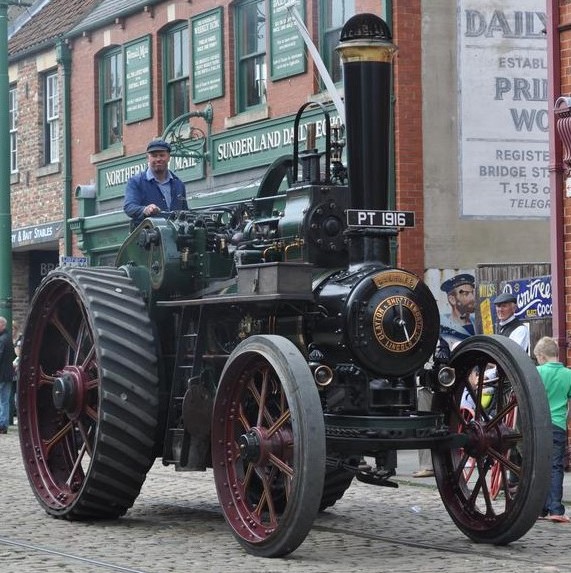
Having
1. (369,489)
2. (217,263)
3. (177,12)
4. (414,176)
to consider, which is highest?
(177,12)

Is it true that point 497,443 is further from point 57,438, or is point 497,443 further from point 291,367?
point 57,438

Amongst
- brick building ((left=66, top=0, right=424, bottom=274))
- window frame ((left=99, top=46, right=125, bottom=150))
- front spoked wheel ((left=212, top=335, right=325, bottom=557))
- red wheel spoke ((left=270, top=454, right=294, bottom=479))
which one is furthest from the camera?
window frame ((left=99, top=46, right=125, bottom=150))

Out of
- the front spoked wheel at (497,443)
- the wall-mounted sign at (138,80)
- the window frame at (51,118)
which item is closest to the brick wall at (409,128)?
the wall-mounted sign at (138,80)

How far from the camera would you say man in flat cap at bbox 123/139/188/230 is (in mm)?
10945

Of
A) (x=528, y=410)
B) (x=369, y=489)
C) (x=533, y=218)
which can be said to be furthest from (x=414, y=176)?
(x=528, y=410)

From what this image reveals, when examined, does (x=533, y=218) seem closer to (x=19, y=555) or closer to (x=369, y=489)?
(x=369, y=489)

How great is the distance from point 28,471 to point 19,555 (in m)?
1.99

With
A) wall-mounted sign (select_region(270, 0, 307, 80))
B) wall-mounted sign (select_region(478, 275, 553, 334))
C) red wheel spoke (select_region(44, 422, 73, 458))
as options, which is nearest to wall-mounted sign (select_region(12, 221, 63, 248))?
wall-mounted sign (select_region(270, 0, 307, 80))

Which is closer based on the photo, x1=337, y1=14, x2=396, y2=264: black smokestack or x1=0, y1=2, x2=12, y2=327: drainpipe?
x1=337, y1=14, x2=396, y2=264: black smokestack

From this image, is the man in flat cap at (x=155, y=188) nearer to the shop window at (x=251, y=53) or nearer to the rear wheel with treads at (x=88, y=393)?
the rear wheel with treads at (x=88, y=393)

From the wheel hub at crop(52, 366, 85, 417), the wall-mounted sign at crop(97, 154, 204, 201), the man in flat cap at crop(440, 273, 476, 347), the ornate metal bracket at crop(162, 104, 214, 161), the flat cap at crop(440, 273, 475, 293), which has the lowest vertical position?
the wheel hub at crop(52, 366, 85, 417)

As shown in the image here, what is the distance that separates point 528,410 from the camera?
8.48 metres

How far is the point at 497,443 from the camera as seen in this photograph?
892cm

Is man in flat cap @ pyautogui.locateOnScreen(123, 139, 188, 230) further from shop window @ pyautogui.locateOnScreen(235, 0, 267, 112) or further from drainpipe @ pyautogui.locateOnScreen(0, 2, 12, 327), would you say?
drainpipe @ pyautogui.locateOnScreen(0, 2, 12, 327)
